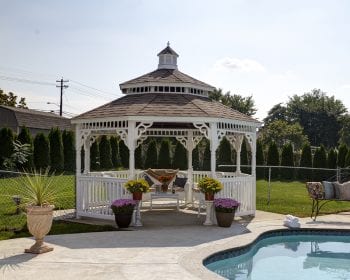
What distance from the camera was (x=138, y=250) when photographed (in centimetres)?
762

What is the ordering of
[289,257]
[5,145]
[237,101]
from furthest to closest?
[237,101], [5,145], [289,257]

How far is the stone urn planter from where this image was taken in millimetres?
7281

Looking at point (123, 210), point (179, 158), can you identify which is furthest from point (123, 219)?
point (179, 158)

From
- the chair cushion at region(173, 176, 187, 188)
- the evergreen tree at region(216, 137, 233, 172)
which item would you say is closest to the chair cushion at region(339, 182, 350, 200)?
the chair cushion at region(173, 176, 187, 188)

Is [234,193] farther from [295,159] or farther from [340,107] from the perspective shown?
[340,107]

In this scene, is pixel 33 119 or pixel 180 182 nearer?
pixel 180 182

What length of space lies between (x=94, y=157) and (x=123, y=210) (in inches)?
694

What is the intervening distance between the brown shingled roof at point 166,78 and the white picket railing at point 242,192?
2.87 meters

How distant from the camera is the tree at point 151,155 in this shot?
26844 mm

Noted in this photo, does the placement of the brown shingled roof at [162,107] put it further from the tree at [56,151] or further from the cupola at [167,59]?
the tree at [56,151]

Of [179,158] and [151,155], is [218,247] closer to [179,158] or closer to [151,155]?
[179,158]

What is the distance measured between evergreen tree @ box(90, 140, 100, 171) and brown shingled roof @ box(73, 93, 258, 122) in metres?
15.2

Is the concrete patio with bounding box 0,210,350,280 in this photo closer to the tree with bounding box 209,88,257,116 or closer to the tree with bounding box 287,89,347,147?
the tree with bounding box 209,88,257,116

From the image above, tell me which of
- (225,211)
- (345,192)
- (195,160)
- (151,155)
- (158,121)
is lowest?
(225,211)
